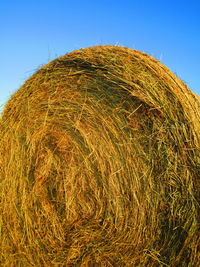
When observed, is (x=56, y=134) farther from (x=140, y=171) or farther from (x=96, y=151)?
(x=140, y=171)

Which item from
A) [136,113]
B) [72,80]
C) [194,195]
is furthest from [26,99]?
[194,195]

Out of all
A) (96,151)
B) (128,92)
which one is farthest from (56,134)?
(128,92)

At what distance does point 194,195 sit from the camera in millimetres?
2523

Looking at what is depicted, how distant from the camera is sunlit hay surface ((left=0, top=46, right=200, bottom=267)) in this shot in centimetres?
259

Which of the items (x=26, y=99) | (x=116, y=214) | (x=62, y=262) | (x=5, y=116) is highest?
(x=26, y=99)

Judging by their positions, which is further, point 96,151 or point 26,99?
point 26,99

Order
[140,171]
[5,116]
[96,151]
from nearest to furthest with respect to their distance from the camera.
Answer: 1. [140,171]
2. [96,151]
3. [5,116]

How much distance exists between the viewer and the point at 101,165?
9.32ft

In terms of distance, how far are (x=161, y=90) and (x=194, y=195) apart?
828 mm

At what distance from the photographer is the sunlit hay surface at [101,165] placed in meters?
2.59

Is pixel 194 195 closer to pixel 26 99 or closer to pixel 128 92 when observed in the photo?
pixel 128 92

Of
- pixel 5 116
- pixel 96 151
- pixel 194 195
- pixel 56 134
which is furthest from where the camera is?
pixel 5 116

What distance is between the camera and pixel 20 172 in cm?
316

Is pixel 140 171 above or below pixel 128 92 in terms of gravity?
below
